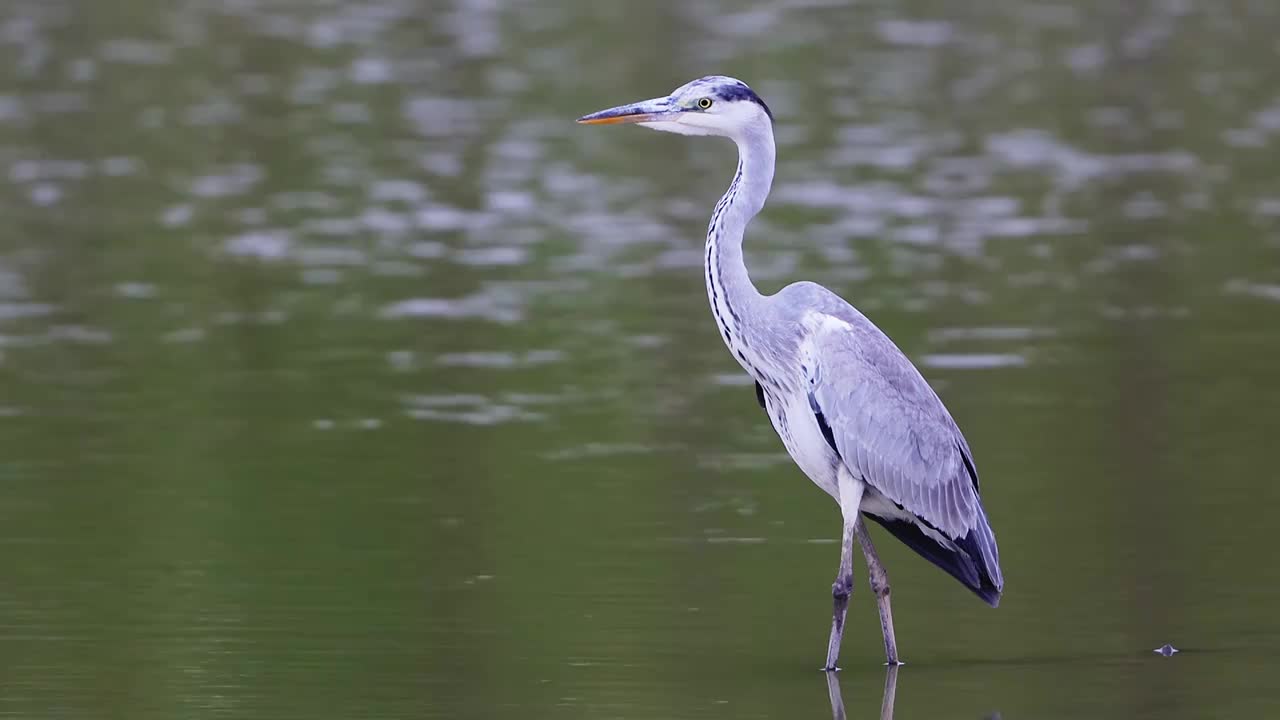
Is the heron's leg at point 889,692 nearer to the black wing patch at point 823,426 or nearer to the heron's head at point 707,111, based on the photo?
the black wing patch at point 823,426

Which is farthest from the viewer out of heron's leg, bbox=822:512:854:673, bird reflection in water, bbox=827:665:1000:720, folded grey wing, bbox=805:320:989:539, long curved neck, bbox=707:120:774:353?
long curved neck, bbox=707:120:774:353

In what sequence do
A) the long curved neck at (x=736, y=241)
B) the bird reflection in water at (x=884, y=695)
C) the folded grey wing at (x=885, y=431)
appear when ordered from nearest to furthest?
1. the bird reflection in water at (x=884, y=695)
2. the folded grey wing at (x=885, y=431)
3. the long curved neck at (x=736, y=241)

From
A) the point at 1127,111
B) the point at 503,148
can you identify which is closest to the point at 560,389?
the point at 503,148

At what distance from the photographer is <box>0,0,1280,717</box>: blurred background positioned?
357 inches

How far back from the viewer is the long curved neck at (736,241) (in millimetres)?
9273

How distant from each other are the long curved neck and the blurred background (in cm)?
125

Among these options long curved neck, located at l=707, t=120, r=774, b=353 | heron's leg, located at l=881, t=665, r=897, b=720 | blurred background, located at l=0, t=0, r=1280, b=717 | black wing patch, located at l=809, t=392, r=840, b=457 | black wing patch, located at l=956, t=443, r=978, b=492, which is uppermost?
long curved neck, located at l=707, t=120, r=774, b=353

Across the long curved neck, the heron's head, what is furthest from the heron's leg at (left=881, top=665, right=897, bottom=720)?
the heron's head

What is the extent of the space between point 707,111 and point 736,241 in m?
0.52

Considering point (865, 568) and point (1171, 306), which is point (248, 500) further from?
point (1171, 306)

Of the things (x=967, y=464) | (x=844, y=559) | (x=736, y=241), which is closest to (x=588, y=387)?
(x=736, y=241)

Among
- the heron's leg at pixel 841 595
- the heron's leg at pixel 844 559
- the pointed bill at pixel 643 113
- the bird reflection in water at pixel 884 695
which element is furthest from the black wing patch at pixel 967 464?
the pointed bill at pixel 643 113

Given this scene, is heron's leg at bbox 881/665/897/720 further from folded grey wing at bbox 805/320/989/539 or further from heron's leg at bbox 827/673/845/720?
folded grey wing at bbox 805/320/989/539

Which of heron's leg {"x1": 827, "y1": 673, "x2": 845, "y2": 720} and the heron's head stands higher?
the heron's head
